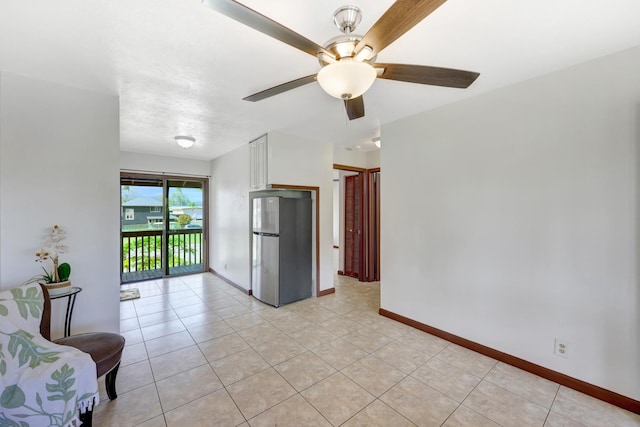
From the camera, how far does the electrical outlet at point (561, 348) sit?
211 centimetres

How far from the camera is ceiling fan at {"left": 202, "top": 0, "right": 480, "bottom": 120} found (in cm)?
108

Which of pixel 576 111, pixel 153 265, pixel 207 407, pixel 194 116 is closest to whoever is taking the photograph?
pixel 207 407

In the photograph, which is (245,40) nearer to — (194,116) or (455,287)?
(194,116)

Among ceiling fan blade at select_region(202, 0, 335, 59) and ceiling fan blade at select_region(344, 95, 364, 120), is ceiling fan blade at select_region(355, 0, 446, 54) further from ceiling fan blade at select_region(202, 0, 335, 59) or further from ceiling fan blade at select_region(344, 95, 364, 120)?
ceiling fan blade at select_region(344, 95, 364, 120)

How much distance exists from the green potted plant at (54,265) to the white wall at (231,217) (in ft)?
7.84

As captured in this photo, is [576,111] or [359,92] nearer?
[359,92]

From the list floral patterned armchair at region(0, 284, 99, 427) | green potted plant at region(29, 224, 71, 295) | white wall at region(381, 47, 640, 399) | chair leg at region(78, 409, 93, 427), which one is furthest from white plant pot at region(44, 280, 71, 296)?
white wall at region(381, 47, 640, 399)

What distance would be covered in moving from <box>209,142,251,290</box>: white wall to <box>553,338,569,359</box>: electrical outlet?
3.79m

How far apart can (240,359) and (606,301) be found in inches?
118

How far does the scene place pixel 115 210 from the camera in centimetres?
252

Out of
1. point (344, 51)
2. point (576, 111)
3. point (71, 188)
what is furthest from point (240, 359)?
point (576, 111)

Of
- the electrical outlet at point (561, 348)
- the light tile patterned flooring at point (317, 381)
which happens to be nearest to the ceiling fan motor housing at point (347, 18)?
the light tile patterned flooring at point (317, 381)

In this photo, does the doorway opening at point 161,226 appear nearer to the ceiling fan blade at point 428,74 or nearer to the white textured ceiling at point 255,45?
the white textured ceiling at point 255,45

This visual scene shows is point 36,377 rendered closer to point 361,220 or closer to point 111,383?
point 111,383
